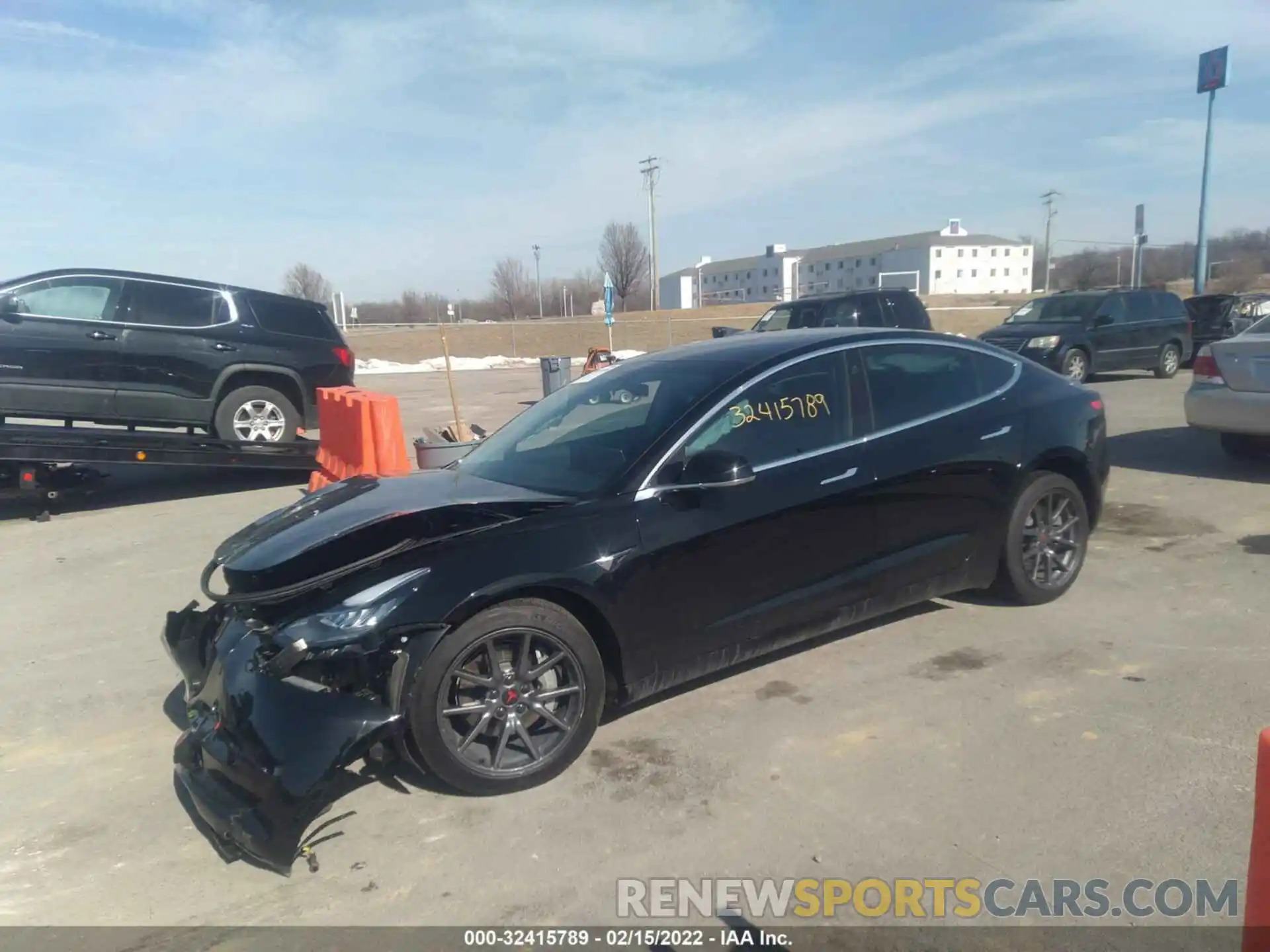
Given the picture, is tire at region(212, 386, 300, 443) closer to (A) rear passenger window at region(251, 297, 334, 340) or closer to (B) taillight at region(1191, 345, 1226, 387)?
(A) rear passenger window at region(251, 297, 334, 340)

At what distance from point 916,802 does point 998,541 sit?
2.12 meters

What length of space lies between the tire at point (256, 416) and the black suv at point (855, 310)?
293 inches

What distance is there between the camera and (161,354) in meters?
9.77

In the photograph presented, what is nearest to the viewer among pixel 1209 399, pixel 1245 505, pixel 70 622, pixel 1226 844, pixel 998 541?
pixel 1226 844

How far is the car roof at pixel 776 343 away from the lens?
4727 millimetres

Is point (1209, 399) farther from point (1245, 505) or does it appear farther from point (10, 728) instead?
point (10, 728)

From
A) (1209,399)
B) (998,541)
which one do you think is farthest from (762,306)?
(998,541)

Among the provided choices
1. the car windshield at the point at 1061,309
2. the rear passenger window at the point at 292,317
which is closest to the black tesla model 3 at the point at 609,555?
the rear passenger window at the point at 292,317

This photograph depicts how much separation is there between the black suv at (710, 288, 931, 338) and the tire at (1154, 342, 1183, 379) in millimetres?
5218

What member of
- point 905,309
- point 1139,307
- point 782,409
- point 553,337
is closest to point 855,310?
point 905,309

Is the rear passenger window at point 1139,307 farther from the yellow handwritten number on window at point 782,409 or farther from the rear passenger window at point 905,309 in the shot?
the yellow handwritten number on window at point 782,409

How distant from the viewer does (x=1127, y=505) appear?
25.8 feet

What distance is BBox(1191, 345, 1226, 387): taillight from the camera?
28.5 ft

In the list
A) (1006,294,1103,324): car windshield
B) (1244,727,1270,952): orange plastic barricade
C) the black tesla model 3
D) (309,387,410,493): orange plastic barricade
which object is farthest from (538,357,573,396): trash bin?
(1244,727,1270,952): orange plastic barricade
